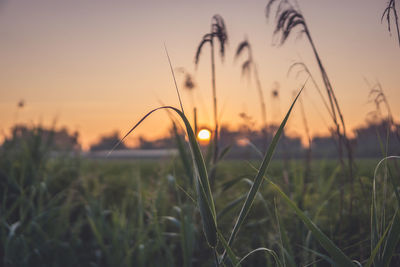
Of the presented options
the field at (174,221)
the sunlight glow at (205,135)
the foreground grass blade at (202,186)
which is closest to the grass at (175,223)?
the field at (174,221)

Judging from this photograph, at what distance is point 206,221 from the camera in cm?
95

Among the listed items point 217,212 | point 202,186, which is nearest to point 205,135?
point 217,212

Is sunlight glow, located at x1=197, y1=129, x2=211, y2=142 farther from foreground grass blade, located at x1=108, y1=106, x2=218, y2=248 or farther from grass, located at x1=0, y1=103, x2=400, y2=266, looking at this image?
foreground grass blade, located at x1=108, y1=106, x2=218, y2=248

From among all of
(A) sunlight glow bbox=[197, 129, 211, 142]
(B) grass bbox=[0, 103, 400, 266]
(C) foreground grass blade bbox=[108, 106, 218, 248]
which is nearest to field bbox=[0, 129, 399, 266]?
(B) grass bbox=[0, 103, 400, 266]

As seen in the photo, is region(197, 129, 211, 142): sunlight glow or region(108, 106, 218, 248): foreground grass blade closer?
region(108, 106, 218, 248): foreground grass blade

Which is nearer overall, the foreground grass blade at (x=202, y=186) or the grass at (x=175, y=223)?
the foreground grass blade at (x=202, y=186)

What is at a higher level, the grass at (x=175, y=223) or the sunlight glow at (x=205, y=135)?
the sunlight glow at (x=205, y=135)

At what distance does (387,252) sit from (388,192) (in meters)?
1.51

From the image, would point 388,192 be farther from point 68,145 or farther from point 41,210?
point 68,145

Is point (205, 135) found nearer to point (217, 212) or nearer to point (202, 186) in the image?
point (217, 212)

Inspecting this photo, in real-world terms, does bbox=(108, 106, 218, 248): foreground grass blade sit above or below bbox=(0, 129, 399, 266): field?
above

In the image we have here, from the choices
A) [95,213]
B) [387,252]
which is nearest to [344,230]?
[387,252]

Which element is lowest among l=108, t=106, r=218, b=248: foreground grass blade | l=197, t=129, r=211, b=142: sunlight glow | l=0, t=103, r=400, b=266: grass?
l=0, t=103, r=400, b=266: grass

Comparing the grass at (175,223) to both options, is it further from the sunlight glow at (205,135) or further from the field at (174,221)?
the sunlight glow at (205,135)
